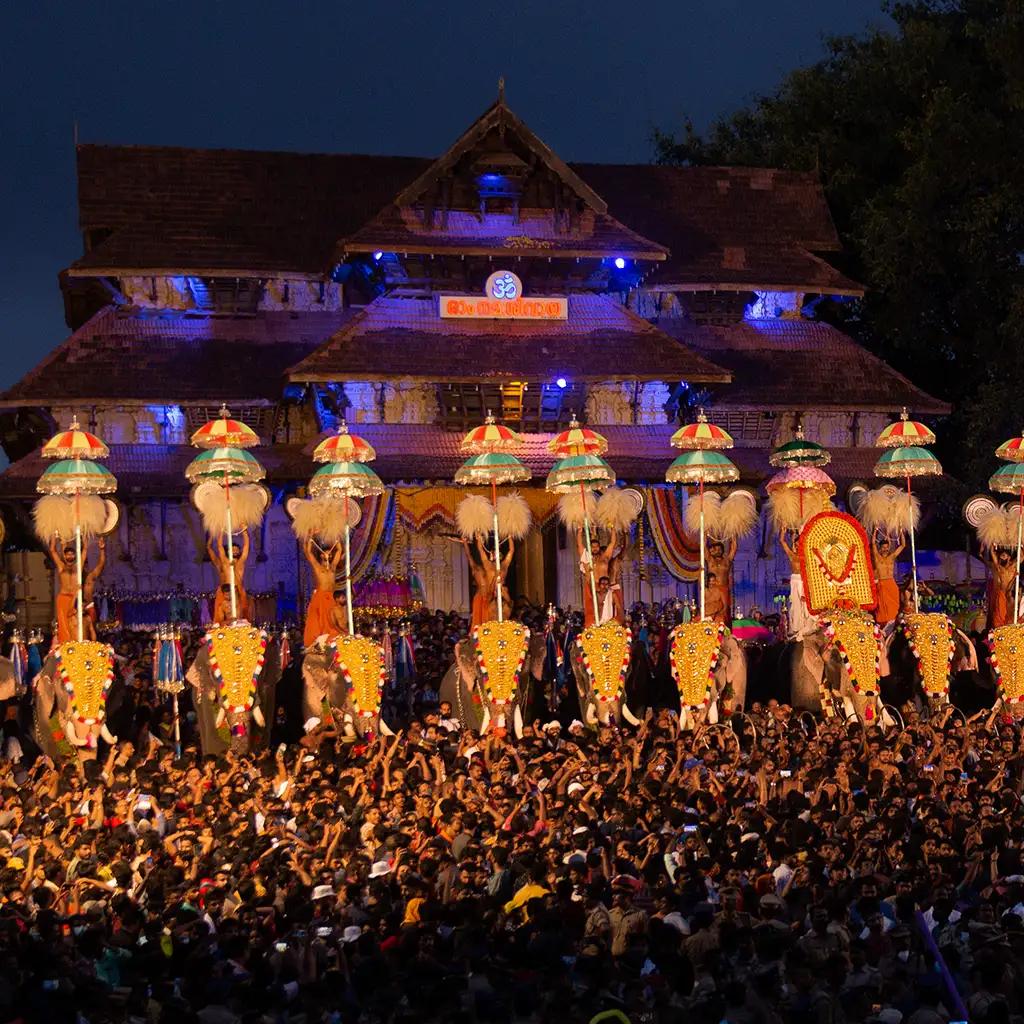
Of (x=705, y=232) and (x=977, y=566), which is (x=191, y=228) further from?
(x=977, y=566)

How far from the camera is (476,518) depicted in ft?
70.6

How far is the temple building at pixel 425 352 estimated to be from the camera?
91.8ft

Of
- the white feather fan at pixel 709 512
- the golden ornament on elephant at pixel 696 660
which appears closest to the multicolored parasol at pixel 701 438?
the white feather fan at pixel 709 512

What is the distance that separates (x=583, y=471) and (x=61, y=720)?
6.76m

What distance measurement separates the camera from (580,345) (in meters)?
28.7

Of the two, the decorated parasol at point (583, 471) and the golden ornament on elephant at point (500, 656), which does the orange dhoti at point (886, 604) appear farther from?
the golden ornament on elephant at point (500, 656)

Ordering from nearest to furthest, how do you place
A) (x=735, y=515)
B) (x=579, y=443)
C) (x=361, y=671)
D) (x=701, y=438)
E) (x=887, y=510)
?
(x=361, y=671)
(x=735, y=515)
(x=887, y=510)
(x=579, y=443)
(x=701, y=438)

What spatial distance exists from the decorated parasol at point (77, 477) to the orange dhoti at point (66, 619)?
0.11 meters

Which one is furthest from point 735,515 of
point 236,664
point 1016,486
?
point 236,664

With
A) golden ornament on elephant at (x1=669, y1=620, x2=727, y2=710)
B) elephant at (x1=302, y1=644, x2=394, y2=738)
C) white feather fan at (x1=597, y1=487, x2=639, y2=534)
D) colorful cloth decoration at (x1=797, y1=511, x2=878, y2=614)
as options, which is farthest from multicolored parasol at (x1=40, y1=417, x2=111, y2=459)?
colorful cloth decoration at (x1=797, y1=511, x2=878, y2=614)

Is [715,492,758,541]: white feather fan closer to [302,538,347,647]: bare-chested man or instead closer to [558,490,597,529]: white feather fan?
[558,490,597,529]: white feather fan

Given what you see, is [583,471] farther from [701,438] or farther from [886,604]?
[886,604]

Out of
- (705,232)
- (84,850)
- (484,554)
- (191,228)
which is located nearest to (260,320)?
(191,228)

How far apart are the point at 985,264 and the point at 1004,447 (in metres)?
10.8
